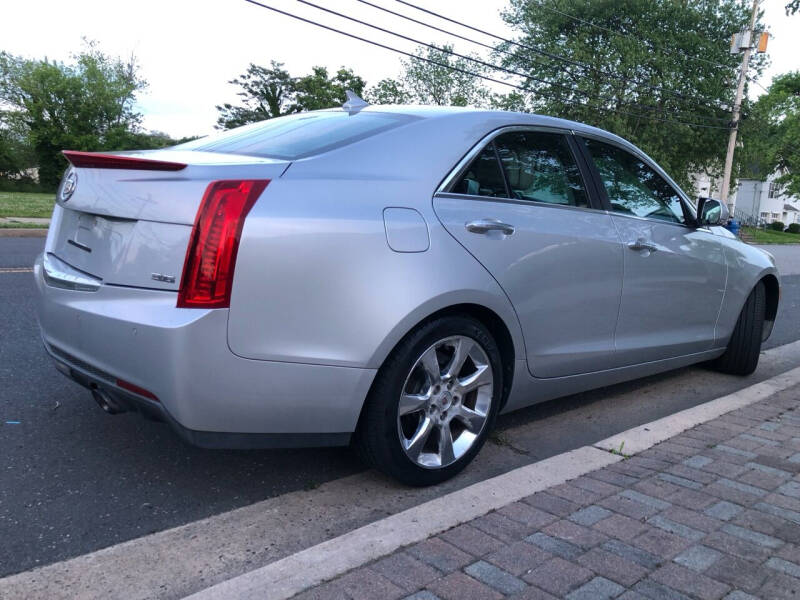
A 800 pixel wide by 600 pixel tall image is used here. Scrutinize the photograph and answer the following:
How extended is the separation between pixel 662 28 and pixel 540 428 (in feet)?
116

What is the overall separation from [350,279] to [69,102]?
5874cm

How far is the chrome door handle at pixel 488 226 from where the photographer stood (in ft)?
9.77

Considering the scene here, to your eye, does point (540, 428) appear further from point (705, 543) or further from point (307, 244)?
point (307, 244)

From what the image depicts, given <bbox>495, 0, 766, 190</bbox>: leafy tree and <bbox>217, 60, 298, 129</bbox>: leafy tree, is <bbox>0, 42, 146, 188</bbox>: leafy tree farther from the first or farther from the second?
<bbox>495, 0, 766, 190</bbox>: leafy tree

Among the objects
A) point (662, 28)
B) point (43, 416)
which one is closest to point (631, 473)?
point (43, 416)

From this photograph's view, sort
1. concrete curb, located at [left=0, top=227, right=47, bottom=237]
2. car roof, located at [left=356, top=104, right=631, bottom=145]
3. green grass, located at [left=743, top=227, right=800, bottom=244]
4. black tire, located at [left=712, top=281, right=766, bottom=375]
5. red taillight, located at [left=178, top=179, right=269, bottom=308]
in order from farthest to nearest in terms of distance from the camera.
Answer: green grass, located at [left=743, top=227, right=800, bottom=244], concrete curb, located at [left=0, top=227, right=47, bottom=237], black tire, located at [left=712, top=281, right=766, bottom=375], car roof, located at [left=356, top=104, right=631, bottom=145], red taillight, located at [left=178, top=179, right=269, bottom=308]

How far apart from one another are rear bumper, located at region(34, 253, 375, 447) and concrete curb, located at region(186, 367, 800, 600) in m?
0.43

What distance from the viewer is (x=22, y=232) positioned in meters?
12.9

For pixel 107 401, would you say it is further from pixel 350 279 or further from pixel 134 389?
pixel 350 279

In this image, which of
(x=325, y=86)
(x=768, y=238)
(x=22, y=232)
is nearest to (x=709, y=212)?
(x=22, y=232)

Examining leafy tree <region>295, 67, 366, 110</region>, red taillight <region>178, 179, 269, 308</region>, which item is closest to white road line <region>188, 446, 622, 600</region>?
red taillight <region>178, 179, 269, 308</region>

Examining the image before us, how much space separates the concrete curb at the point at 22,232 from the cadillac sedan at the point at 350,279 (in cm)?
1098

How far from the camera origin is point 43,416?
3.55 metres

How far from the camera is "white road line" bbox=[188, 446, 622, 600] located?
2078 mm
